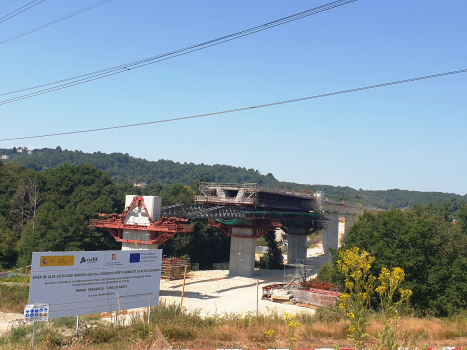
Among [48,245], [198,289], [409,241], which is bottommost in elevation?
[198,289]

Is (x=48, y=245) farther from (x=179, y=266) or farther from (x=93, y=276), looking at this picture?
(x=93, y=276)

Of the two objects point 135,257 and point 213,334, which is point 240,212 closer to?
point 135,257

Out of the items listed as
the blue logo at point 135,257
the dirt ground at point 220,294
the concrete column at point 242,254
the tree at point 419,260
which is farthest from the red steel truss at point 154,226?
the blue logo at point 135,257

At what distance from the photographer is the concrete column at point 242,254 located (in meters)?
48.7

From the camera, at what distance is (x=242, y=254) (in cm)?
4916

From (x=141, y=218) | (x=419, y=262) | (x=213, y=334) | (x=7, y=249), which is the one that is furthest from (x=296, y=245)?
(x=213, y=334)

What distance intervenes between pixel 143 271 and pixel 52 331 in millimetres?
4326

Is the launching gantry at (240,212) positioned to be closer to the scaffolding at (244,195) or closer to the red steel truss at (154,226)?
the scaffolding at (244,195)

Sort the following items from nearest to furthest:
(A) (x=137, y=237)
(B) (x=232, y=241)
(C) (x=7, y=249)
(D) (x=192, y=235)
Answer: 1. (A) (x=137, y=237)
2. (B) (x=232, y=241)
3. (C) (x=7, y=249)
4. (D) (x=192, y=235)

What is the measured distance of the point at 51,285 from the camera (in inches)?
539

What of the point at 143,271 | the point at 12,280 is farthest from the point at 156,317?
Result: the point at 12,280

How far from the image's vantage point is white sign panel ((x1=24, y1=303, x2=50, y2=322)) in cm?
1123

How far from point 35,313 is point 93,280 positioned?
3.36m

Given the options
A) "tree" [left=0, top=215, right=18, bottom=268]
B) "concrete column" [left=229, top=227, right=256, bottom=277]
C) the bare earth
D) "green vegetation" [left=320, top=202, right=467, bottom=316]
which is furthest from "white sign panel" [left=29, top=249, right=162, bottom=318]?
"tree" [left=0, top=215, right=18, bottom=268]
